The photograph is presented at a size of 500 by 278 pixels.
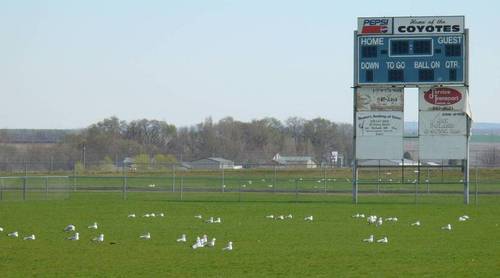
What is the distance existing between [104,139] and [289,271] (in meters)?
95.8

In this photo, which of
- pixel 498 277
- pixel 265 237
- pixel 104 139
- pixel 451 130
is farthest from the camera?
pixel 104 139

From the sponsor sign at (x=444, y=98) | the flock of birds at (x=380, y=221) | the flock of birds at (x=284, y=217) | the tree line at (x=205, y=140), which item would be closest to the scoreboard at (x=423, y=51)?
the sponsor sign at (x=444, y=98)

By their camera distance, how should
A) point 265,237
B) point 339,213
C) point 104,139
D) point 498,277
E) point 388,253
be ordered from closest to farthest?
point 498,277 → point 388,253 → point 265,237 → point 339,213 → point 104,139

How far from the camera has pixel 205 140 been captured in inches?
4759

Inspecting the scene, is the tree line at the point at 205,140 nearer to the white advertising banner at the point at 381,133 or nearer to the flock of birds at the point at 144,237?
the white advertising banner at the point at 381,133

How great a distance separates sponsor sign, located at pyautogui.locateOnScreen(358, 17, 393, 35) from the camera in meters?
44.5

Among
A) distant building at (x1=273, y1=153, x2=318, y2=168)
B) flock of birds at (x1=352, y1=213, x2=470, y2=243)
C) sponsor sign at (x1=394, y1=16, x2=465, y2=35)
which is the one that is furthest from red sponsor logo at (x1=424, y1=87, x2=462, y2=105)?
distant building at (x1=273, y1=153, x2=318, y2=168)

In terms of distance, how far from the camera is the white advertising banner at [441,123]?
44781 millimetres

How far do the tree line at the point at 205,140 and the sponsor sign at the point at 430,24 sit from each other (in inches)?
2416

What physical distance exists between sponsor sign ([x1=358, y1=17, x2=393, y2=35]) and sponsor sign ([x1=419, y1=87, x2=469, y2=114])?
297 cm

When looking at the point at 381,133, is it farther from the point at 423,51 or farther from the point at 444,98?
the point at 423,51

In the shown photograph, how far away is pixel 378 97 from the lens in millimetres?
45156

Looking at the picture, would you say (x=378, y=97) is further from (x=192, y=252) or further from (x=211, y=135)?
(x=211, y=135)

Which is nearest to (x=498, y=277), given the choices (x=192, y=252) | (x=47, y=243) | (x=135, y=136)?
(x=192, y=252)
